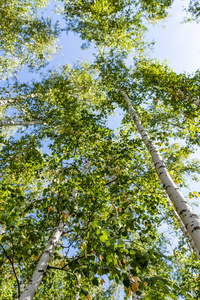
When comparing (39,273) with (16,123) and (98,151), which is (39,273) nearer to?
(98,151)

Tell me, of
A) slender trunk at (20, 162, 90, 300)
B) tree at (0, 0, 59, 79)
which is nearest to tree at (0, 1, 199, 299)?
slender trunk at (20, 162, 90, 300)

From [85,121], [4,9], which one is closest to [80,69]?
[4,9]

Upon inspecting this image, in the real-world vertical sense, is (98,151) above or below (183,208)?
above

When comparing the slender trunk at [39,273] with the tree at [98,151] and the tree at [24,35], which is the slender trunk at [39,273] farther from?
the tree at [24,35]

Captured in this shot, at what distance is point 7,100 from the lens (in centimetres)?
964

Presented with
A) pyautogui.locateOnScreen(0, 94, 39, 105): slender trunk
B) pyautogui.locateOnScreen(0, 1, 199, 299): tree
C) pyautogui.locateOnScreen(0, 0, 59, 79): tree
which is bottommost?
pyautogui.locateOnScreen(0, 1, 199, 299): tree

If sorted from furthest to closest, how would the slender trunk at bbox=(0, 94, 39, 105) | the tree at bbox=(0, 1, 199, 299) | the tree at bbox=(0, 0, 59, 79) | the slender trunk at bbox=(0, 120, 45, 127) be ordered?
1. the tree at bbox=(0, 0, 59, 79)
2. the slender trunk at bbox=(0, 94, 39, 105)
3. the slender trunk at bbox=(0, 120, 45, 127)
4. the tree at bbox=(0, 1, 199, 299)

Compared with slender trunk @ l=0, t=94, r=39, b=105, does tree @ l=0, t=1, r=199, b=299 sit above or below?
below

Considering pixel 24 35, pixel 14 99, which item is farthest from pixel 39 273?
pixel 24 35

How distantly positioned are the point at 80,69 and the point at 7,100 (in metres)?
7.72

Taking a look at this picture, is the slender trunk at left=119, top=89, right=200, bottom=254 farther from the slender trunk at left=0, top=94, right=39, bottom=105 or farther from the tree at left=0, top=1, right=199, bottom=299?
the slender trunk at left=0, top=94, right=39, bottom=105

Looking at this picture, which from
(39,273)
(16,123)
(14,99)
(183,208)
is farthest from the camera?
(14,99)

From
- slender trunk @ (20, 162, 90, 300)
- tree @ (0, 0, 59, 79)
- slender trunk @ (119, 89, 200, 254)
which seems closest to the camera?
slender trunk @ (119, 89, 200, 254)

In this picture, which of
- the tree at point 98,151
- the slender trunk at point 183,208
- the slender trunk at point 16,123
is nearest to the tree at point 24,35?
the tree at point 98,151
